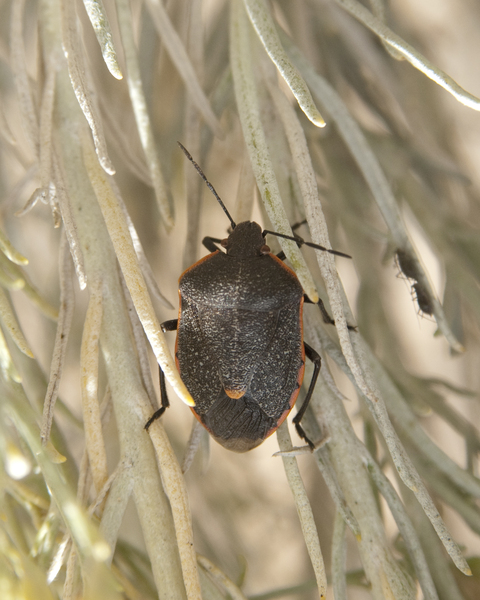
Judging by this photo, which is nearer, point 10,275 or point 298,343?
point 10,275

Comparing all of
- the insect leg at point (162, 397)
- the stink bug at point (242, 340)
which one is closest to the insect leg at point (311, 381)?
the stink bug at point (242, 340)

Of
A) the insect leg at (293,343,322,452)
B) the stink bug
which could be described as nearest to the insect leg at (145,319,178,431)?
the stink bug

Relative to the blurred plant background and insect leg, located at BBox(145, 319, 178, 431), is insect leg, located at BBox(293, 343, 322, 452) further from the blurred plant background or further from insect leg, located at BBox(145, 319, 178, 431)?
insect leg, located at BBox(145, 319, 178, 431)

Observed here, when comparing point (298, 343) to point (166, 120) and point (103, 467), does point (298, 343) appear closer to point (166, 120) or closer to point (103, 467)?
point (103, 467)

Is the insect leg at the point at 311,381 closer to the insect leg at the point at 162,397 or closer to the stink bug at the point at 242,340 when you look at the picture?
the stink bug at the point at 242,340

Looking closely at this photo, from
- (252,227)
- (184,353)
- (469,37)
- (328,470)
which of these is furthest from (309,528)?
(469,37)

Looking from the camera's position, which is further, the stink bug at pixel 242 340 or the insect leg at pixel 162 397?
the stink bug at pixel 242 340

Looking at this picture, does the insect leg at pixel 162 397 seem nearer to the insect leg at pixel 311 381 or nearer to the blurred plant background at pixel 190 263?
the blurred plant background at pixel 190 263
